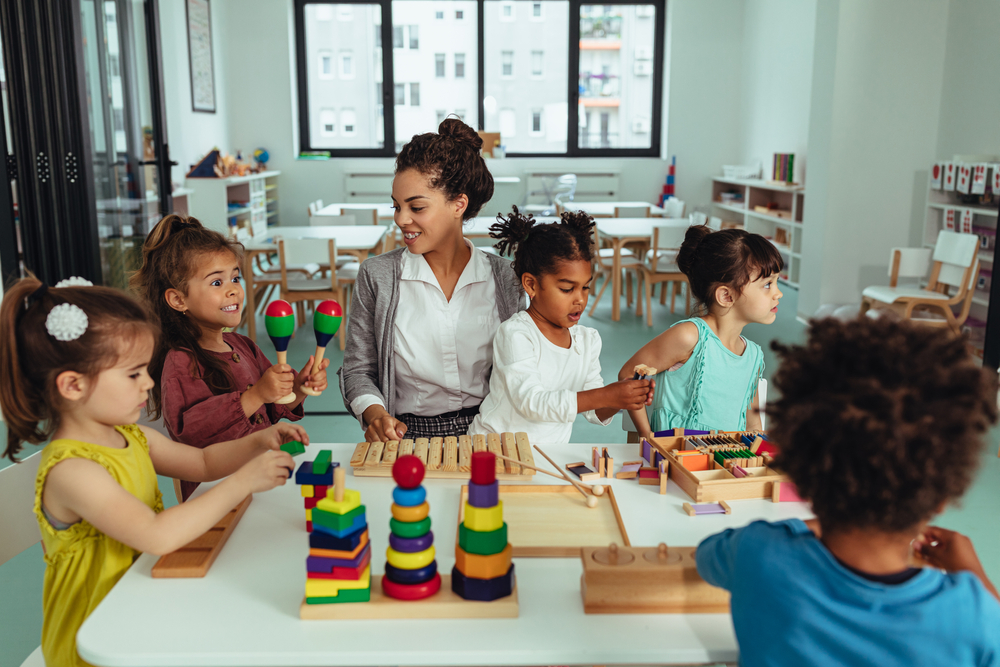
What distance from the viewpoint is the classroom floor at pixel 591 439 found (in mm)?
2068

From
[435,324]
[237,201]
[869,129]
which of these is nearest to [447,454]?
[435,324]

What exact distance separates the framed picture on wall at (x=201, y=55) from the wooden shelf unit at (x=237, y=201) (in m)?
0.86

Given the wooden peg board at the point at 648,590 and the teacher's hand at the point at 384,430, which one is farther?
the teacher's hand at the point at 384,430

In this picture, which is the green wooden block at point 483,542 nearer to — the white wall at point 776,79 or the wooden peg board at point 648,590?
the wooden peg board at point 648,590

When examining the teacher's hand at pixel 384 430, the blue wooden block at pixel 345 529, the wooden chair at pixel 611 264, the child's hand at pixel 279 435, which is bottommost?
the wooden chair at pixel 611 264

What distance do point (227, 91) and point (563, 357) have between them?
8086 millimetres

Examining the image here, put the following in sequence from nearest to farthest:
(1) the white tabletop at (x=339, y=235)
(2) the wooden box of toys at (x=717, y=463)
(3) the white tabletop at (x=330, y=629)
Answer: (3) the white tabletop at (x=330, y=629), (2) the wooden box of toys at (x=717, y=463), (1) the white tabletop at (x=339, y=235)

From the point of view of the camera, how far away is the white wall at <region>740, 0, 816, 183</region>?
718cm

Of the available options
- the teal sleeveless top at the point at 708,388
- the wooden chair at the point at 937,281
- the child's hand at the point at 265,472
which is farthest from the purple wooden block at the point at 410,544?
the wooden chair at the point at 937,281

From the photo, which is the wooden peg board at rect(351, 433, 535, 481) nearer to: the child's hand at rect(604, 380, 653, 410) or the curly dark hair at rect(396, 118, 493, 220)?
the child's hand at rect(604, 380, 653, 410)

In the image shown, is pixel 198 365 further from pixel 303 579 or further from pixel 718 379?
pixel 718 379

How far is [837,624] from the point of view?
79 centimetres

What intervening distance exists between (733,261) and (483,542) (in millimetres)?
1190

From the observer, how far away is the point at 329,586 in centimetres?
94
